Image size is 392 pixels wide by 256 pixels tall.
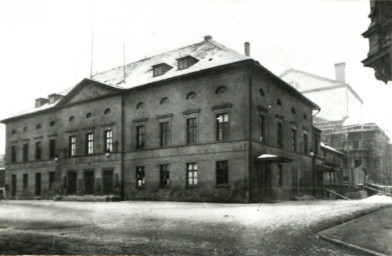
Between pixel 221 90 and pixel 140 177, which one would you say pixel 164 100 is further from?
pixel 140 177

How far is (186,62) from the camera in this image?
26297mm

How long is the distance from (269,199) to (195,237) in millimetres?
15236

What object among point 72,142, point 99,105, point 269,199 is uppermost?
point 99,105

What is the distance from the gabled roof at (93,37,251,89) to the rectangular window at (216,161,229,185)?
5620 mm

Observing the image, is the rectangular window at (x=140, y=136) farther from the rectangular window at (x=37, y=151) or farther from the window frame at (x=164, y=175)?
the rectangular window at (x=37, y=151)

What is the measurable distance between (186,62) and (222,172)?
7.68 meters

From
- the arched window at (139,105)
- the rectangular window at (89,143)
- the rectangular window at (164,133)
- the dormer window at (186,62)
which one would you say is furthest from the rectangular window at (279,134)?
the rectangular window at (89,143)

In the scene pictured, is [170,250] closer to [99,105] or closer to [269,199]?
[269,199]

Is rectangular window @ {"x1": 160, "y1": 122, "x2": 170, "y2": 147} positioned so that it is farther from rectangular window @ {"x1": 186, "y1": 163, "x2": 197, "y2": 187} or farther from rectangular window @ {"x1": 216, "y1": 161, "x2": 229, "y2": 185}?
rectangular window @ {"x1": 216, "y1": 161, "x2": 229, "y2": 185}

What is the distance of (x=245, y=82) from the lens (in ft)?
75.2

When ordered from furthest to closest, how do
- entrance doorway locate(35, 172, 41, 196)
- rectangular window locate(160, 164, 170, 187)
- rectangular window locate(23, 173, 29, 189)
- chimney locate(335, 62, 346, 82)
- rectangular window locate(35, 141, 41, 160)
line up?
chimney locate(335, 62, 346, 82)
rectangular window locate(23, 173, 29, 189)
rectangular window locate(35, 141, 41, 160)
entrance doorway locate(35, 172, 41, 196)
rectangular window locate(160, 164, 170, 187)

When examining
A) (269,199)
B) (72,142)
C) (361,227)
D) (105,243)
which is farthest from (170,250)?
(72,142)

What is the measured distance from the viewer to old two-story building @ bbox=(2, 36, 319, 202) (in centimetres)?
2311

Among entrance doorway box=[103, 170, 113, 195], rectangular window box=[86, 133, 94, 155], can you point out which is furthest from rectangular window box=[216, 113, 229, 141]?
rectangular window box=[86, 133, 94, 155]
